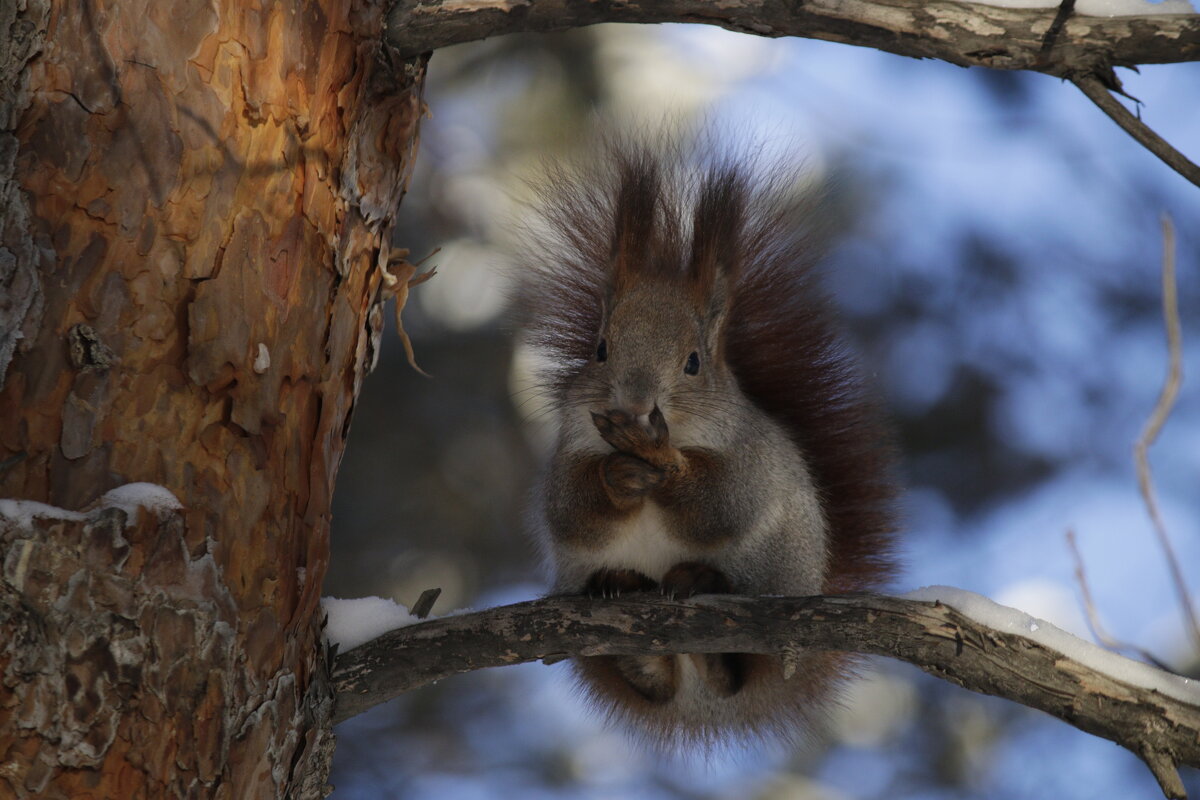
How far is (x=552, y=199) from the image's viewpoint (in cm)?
227

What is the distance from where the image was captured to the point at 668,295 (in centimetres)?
219

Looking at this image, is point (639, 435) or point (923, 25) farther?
point (639, 435)

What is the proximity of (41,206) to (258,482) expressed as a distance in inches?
16.3

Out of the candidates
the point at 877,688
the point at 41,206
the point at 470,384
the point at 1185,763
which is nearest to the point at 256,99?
the point at 41,206

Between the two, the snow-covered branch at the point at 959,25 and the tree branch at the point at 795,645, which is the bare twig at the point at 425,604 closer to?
the tree branch at the point at 795,645

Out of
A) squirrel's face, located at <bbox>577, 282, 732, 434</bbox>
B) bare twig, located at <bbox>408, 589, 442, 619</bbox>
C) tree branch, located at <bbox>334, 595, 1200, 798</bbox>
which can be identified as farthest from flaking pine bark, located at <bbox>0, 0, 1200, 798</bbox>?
squirrel's face, located at <bbox>577, 282, 732, 434</bbox>

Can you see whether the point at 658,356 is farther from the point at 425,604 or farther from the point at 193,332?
the point at 193,332

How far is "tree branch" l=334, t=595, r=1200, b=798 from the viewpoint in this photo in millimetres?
1491

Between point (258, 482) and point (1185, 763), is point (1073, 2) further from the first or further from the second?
point (258, 482)

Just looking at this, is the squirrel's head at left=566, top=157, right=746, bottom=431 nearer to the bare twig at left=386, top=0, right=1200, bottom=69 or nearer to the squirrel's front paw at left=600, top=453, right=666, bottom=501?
the squirrel's front paw at left=600, top=453, right=666, bottom=501

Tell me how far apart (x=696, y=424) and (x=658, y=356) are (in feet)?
0.48

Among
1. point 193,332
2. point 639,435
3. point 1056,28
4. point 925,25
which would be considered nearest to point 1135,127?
point 1056,28

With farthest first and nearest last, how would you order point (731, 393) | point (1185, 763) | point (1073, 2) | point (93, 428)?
point (731, 393), point (1185, 763), point (1073, 2), point (93, 428)

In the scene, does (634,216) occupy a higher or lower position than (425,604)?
higher
